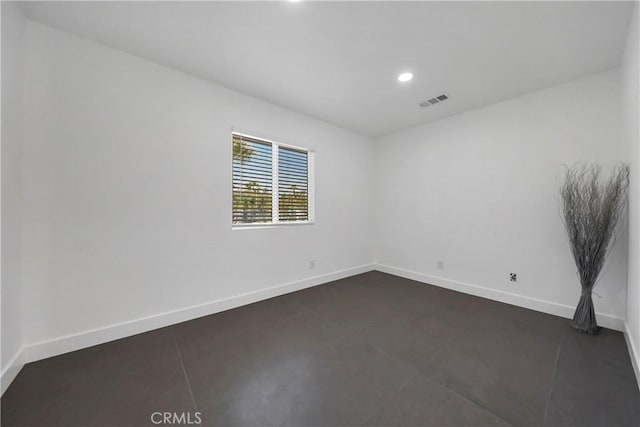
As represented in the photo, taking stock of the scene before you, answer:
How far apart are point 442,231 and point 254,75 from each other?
343 cm

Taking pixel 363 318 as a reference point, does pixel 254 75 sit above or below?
above

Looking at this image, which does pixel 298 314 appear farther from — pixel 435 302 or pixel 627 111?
pixel 627 111

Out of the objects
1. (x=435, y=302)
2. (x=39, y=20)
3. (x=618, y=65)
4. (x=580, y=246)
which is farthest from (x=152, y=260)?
(x=618, y=65)

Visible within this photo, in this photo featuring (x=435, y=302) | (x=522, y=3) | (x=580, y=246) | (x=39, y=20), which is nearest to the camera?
(x=522, y=3)

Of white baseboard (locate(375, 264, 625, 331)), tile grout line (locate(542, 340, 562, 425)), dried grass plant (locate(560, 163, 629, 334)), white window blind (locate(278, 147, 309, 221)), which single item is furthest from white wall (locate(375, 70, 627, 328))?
white window blind (locate(278, 147, 309, 221))

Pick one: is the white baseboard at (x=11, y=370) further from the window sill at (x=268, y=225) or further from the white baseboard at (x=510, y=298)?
the white baseboard at (x=510, y=298)

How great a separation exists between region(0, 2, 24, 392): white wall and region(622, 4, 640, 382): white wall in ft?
14.2

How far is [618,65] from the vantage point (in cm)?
235

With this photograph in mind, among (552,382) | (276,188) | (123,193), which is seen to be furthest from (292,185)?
(552,382)

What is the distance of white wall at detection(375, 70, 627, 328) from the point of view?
2477mm

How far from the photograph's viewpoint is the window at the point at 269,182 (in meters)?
3.03

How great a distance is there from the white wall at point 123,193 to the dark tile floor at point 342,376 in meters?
0.40

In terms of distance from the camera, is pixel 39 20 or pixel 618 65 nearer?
Answer: pixel 39 20

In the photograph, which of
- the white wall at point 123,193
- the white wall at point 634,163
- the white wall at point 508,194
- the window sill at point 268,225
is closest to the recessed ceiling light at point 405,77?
the white wall at point 508,194
